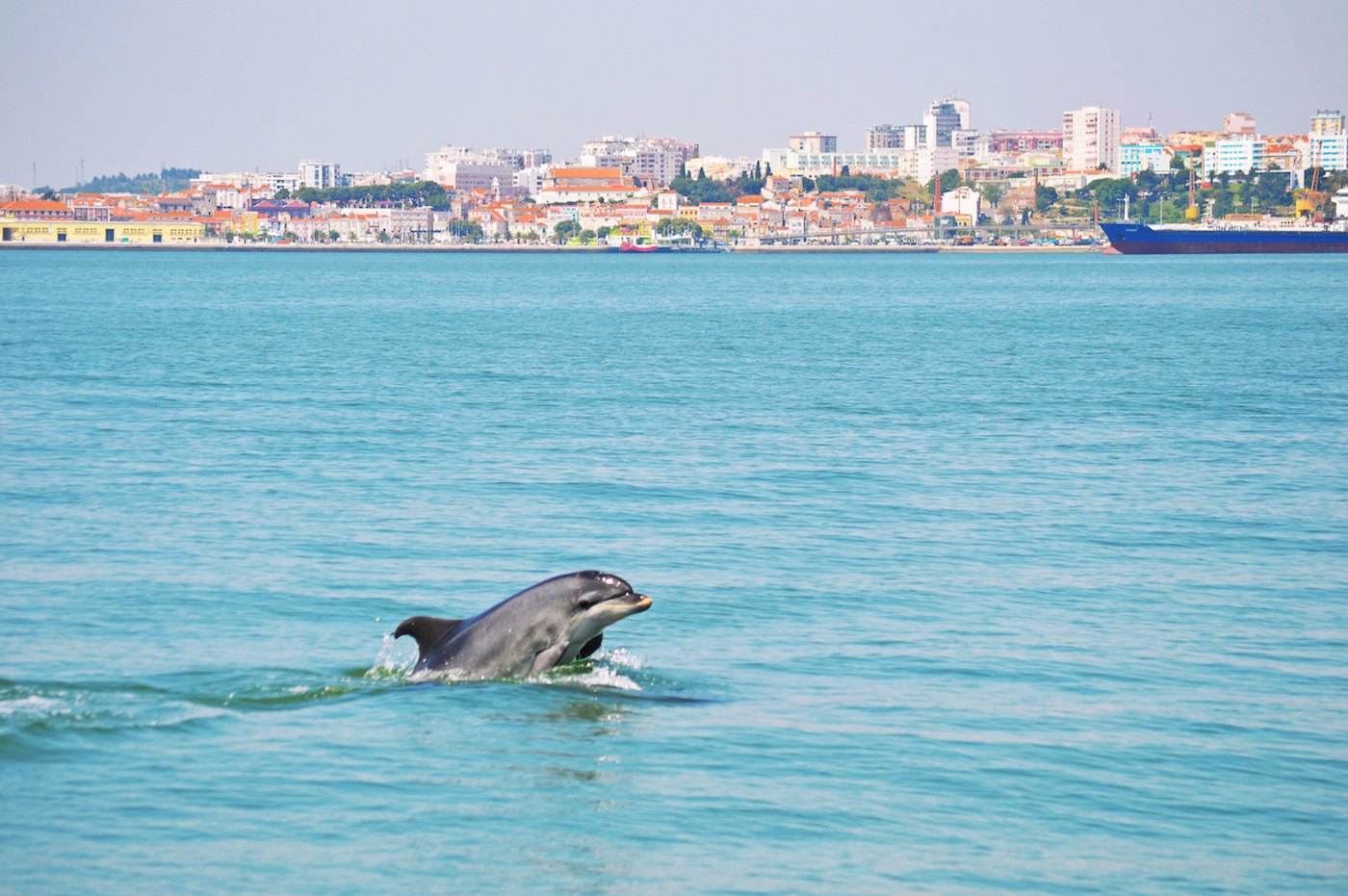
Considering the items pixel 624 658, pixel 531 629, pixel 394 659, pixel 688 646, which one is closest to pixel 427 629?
pixel 531 629

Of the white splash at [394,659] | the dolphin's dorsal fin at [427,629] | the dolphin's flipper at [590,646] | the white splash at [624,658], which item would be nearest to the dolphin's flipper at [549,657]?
the dolphin's flipper at [590,646]

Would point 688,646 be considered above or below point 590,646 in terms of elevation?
below

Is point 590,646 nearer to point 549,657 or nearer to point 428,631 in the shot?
point 549,657

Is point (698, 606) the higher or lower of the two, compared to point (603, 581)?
lower

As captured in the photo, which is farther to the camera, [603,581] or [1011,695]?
[1011,695]

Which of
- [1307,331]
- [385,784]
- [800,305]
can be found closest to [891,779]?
[385,784]

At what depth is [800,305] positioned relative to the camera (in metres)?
91.2

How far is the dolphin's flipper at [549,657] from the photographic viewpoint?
9672 mm

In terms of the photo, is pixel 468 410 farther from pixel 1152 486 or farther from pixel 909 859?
pixel 909 859

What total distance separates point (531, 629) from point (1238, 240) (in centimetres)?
19923

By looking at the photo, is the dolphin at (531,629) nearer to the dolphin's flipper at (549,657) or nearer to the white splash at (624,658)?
the dolphin's flipper at (549,657)

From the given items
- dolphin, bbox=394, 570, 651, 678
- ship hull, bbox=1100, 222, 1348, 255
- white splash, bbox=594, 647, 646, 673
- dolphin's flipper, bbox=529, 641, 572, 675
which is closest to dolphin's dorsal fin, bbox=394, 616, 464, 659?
dolphin, bbox=394, 570, 651, 678

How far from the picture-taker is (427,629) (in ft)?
33.1

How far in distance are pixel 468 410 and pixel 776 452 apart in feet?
28.5
